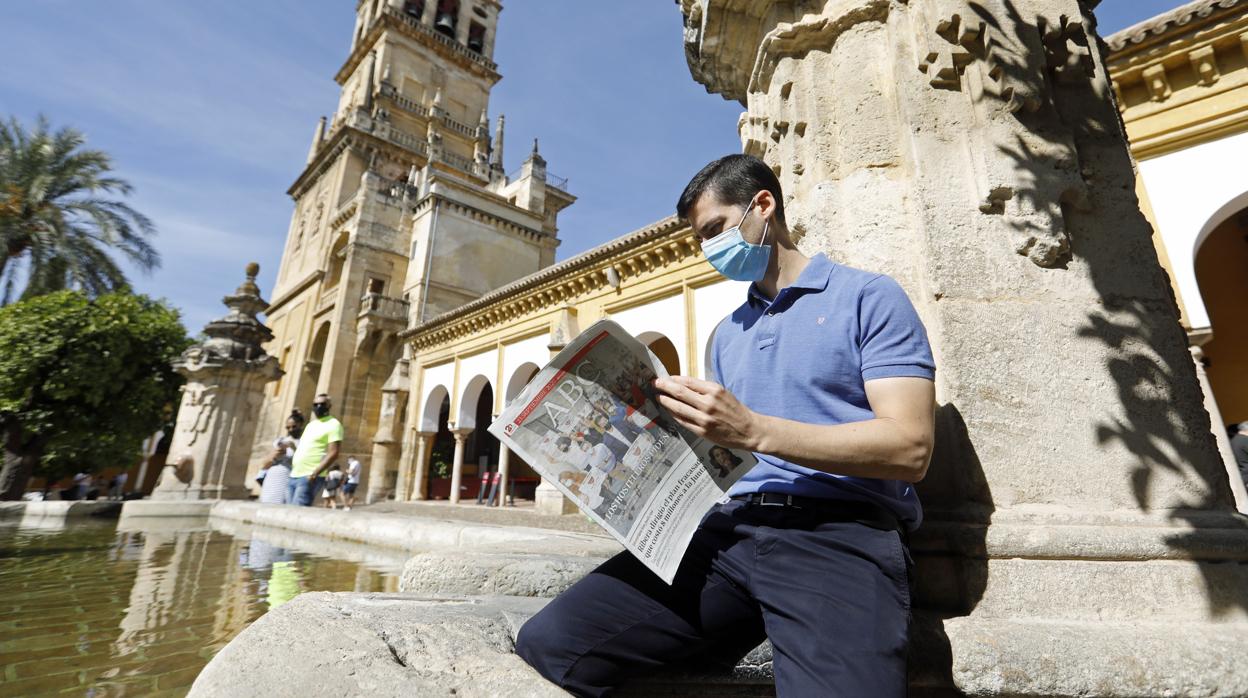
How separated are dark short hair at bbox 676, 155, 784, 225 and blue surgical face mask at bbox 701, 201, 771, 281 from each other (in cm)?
5

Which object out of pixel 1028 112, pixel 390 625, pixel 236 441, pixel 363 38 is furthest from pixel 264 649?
pixel 363 38

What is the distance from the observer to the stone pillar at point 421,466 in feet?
60.2

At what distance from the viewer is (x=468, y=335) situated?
1794 cm

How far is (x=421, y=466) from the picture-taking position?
61.6 feet

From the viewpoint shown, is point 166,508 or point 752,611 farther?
point 166,508

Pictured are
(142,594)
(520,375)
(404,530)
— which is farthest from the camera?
(520,375)

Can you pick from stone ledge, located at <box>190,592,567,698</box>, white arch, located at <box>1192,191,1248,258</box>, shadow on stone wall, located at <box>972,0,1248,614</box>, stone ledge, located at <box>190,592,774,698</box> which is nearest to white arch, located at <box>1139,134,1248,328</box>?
white arch, located at <box>1192,191,1248,258</box>

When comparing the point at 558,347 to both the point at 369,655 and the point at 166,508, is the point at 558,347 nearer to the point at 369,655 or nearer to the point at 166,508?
the point at 166,508

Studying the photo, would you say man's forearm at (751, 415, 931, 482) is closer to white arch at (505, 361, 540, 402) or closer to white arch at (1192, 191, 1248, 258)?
white arch at (1192, 191, 1248, 258)

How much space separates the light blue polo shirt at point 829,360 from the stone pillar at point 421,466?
1864cm

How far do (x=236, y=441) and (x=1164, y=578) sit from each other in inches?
438

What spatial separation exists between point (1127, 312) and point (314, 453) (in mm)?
7440

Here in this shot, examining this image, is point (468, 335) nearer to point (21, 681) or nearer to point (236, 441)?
point (236, 441)

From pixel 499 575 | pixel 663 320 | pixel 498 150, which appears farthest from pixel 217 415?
pixel 498 150
